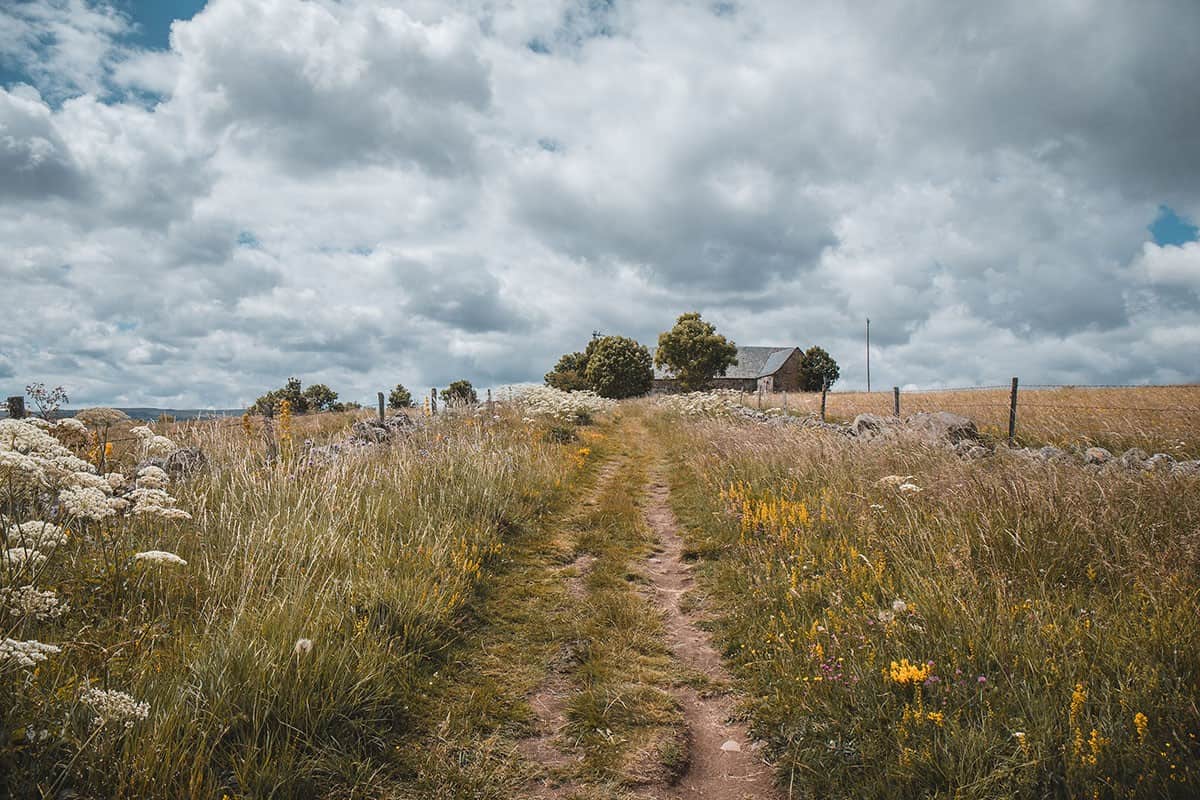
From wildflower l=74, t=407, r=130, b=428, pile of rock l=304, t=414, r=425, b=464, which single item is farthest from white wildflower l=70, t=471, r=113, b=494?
pile of rock l=304, t=414, r=425, b=464

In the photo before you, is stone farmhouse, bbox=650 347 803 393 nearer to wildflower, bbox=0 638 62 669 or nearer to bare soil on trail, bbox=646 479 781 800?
bare soil on trail, bbox=646 479 781 800

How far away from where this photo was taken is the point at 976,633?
3.50 metres

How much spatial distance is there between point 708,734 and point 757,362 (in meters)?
73.6

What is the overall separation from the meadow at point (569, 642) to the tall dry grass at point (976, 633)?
0.8 inches

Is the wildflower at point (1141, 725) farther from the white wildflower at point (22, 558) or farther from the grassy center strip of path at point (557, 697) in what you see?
the white wildflower at point (22, 558)

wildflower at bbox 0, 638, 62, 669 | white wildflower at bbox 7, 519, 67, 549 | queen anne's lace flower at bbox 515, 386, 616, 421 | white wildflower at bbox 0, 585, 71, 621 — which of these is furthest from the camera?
queen anne's lace flower at bbox 515, 386, 616, 421

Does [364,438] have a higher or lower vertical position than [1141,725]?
higher

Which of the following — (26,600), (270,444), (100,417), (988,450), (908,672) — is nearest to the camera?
(26,600)

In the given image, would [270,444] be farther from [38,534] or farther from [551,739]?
[551,739]

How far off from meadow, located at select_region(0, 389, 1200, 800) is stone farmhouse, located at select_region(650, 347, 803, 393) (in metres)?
63.1

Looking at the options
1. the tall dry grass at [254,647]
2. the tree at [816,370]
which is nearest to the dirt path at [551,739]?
the tall dry grass at [254,647]

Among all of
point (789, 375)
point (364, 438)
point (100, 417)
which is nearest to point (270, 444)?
point (100, 417)

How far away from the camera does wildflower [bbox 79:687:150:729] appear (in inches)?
96.2

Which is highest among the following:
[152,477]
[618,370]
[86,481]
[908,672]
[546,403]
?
[618,370]
